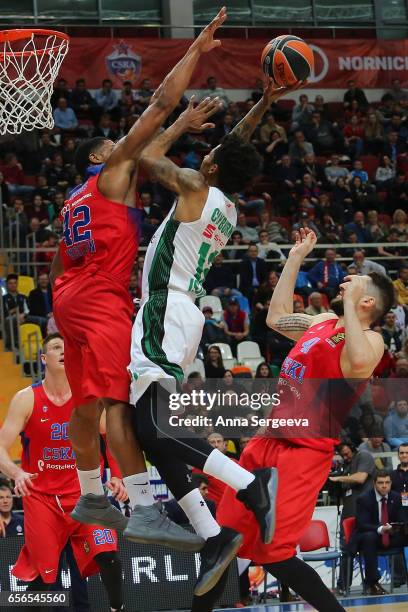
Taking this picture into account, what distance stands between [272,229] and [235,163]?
12.9 m

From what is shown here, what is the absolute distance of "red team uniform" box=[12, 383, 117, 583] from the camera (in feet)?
26.6

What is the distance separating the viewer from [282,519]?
626cm

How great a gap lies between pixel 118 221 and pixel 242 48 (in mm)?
18331

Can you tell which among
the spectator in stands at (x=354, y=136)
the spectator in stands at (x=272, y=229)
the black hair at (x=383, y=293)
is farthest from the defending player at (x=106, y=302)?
the spectator in stands at (x=354, y=136)

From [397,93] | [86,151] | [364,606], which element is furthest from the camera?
→ [397,93]

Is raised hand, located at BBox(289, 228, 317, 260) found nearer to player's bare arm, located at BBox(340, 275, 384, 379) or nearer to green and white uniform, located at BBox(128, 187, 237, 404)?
player's bare arm, located at BBox(340, 275, 384, 379)

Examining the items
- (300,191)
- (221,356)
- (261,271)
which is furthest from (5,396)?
(300,191)

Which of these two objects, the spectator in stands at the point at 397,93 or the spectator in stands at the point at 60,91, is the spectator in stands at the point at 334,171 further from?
the spectator in stands at the point at 60,91

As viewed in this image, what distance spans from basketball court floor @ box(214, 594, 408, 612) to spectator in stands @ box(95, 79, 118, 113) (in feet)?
45.1

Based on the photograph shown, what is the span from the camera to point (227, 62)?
23703 millimetres

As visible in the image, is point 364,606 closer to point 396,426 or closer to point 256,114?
point 396,426

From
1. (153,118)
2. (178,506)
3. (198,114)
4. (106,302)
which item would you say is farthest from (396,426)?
(153,118)

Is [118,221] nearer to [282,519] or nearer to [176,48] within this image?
[282,519]

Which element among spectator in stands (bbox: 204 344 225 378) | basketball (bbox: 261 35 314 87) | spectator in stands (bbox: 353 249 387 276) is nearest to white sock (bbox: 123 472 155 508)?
basketball (bbox: 261 35 314 87)
